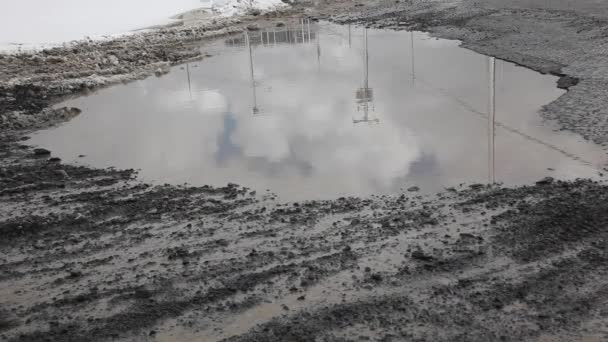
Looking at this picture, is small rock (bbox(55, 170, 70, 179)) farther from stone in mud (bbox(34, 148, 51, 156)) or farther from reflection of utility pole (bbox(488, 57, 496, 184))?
reflection of utility pole (bbox(488, 57, 496, 184))

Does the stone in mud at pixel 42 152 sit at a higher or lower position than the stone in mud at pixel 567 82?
lower

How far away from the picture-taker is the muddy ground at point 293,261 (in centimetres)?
517

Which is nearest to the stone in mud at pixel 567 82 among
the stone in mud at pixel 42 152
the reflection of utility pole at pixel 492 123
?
the reflection of utility pole at pixel 492 123

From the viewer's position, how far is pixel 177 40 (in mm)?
24750

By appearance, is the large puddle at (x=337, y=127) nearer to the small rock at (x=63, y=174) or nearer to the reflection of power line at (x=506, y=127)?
the reflection of power line at (x=506, y=127)

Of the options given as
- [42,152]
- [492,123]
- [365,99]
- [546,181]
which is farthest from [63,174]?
[492,123]

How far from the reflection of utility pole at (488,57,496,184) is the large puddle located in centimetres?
3

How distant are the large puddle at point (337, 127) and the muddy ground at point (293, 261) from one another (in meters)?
0.61

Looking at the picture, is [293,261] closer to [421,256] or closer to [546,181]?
[421,256]

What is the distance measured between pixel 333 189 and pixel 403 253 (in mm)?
2118

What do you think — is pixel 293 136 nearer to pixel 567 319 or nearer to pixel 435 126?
pixel 435 126

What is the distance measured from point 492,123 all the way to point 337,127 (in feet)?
8.15

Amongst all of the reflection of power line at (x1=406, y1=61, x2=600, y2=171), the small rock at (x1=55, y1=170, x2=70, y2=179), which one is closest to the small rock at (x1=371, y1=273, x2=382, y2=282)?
the reflection of power line at (x1=406, y1=61, x2=600, y2=171)

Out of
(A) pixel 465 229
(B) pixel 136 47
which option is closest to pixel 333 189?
(A) pixel 465 229
